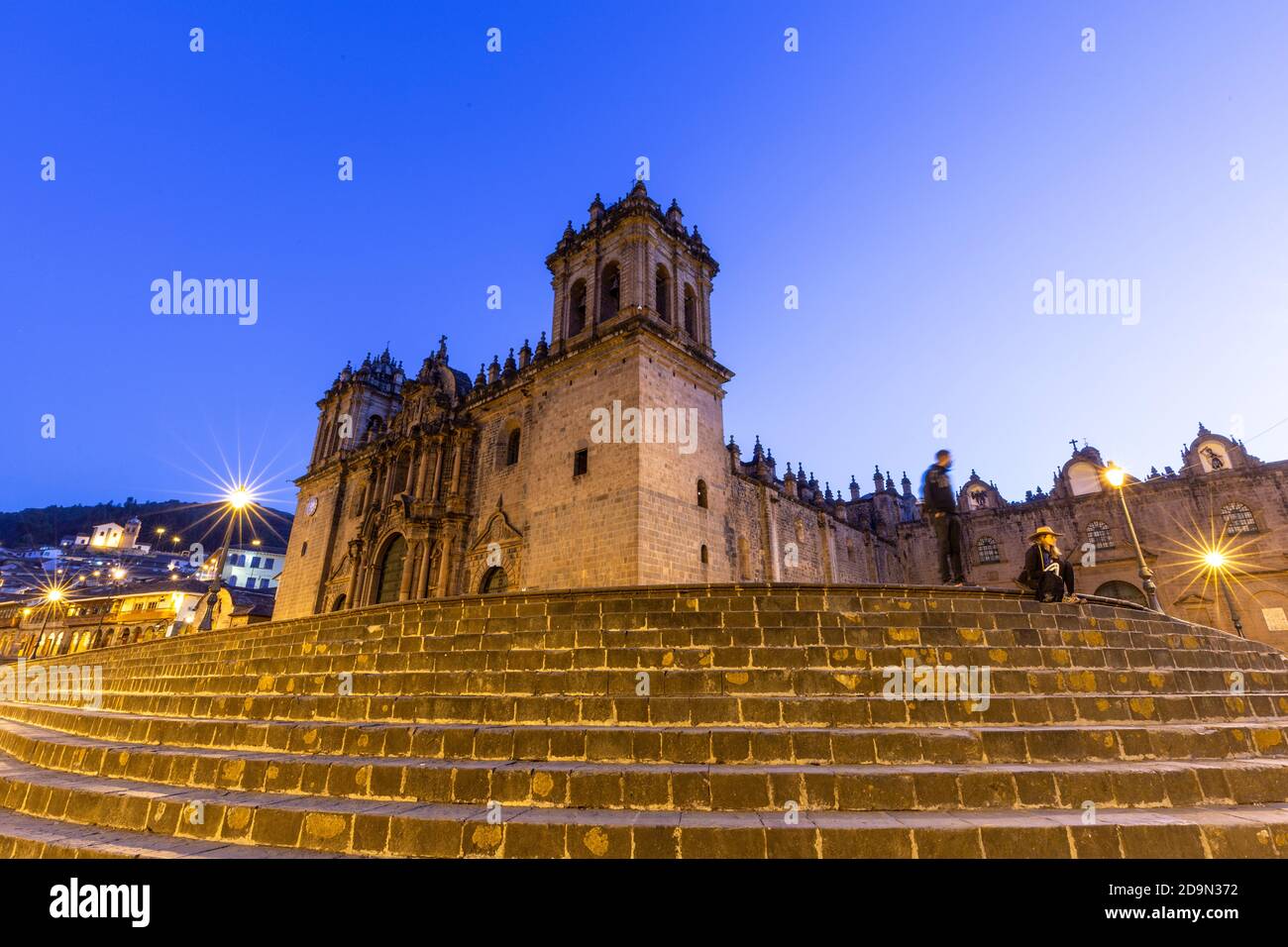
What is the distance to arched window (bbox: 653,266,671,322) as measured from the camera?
70.2ft

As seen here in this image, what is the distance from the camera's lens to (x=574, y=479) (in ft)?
62.0

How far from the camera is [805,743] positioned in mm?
5070

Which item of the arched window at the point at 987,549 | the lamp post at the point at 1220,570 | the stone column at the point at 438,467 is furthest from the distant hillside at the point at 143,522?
the lamp post at the point at 1220,570

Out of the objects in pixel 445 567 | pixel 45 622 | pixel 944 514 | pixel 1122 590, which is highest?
pixel 45 622

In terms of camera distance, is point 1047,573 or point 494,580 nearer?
point 1047,573

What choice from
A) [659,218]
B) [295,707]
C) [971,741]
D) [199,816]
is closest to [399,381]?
[659,218]

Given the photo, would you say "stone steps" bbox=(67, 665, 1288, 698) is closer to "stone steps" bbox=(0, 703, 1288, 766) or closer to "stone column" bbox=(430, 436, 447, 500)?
"stone steps" bbox=(0, 703, 1288, 766)

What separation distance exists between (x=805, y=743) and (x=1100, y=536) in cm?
3579

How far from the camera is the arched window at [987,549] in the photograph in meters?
33.4

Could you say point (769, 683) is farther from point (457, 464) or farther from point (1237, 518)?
point (1237, 518)

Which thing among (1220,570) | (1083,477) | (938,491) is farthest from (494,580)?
(1220,570)

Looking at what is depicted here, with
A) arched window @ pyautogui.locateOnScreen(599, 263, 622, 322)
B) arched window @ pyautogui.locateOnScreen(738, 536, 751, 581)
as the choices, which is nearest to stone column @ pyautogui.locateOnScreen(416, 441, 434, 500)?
arched window @ pyautogui.locateOnScreen(599, 263, 622, 322)

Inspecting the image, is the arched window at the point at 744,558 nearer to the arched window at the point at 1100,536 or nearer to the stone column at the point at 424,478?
the stone column at the point at 424,478
